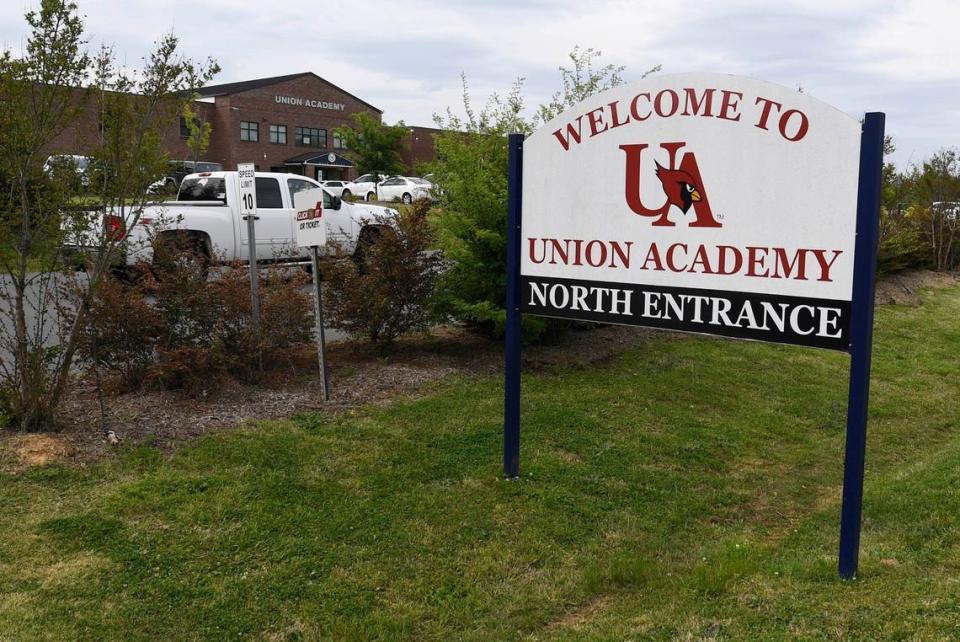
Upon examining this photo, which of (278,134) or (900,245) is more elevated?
(278,134)

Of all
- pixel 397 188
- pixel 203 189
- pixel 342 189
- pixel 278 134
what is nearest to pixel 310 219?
pixel 203 189

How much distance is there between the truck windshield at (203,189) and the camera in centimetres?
1332

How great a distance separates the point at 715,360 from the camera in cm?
920

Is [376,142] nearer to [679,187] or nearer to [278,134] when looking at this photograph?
[278,134]

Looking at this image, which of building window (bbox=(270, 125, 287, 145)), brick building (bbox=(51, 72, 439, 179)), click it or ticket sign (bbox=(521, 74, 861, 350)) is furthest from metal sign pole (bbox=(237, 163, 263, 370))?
building window (bbox=(270, 125, 287, 145))

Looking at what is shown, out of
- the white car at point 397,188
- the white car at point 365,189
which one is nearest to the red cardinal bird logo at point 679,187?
the white car at point 397,188

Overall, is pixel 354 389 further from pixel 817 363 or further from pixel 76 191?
pixel 817 363

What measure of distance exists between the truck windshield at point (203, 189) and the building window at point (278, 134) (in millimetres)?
48558

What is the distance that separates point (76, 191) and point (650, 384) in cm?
500

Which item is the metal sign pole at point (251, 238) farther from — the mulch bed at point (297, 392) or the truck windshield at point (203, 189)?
the truck windshield at point (203, 189)

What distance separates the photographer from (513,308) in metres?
5.38

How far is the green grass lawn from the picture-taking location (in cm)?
372

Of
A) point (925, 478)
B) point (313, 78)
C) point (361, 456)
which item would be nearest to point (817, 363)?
point (925, 478)

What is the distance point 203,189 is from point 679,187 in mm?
10473
